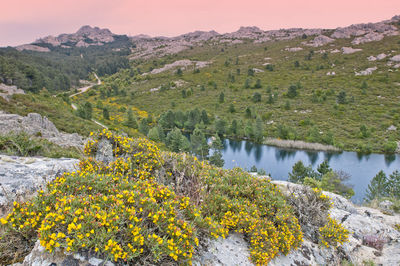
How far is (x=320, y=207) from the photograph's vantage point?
21.6 ft

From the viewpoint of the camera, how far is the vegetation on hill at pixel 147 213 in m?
3.24

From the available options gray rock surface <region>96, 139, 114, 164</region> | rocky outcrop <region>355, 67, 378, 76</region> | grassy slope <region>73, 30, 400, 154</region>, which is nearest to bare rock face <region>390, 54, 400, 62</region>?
grassy slope <region>73, 30, 400, 154</region>

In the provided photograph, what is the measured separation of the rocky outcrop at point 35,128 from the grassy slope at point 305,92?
55843 millimetres

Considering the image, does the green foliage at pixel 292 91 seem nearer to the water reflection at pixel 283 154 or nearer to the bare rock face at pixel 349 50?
the water reflection at pixel 283 154

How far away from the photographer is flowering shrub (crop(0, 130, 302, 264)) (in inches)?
127

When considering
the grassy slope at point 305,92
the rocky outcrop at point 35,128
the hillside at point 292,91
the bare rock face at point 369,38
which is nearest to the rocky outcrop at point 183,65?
the hillside at point 292,91

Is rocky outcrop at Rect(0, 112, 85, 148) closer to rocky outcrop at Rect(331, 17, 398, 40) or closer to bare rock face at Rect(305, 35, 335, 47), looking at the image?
bare rock face at Rect(305, 35, 335, 47)

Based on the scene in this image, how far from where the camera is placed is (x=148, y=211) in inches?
154

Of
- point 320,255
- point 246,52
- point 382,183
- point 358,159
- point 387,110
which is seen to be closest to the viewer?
point 320,255

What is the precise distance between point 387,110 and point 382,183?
60023 mm

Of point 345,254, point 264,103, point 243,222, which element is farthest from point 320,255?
point 264,103

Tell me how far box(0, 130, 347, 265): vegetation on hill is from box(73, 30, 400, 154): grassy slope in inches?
2472

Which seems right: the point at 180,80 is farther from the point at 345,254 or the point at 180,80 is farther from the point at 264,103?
the point at 345,254

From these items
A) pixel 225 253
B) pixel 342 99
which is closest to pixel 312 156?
pixel 342 99
